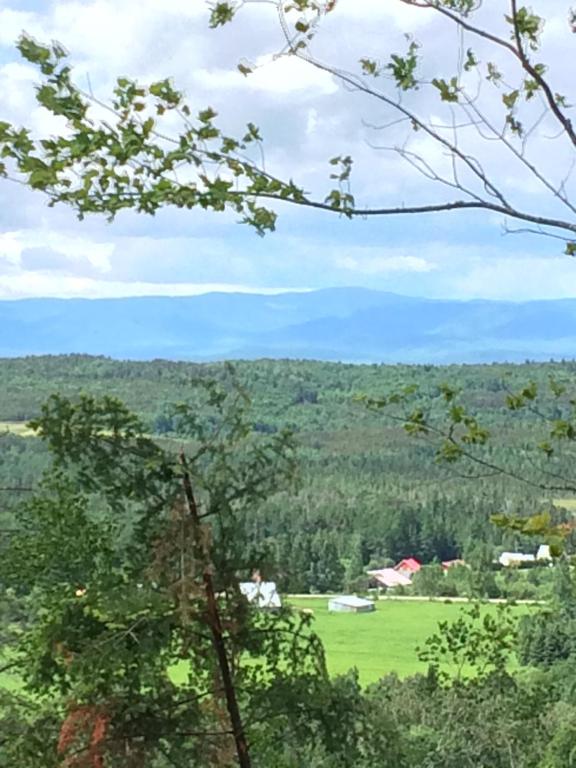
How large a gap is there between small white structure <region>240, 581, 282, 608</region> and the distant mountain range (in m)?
64.3

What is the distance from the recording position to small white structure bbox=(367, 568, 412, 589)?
58.7 ft

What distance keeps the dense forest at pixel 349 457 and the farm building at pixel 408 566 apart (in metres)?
0.28

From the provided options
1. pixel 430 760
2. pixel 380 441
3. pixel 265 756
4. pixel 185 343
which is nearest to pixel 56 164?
pixel 265 756

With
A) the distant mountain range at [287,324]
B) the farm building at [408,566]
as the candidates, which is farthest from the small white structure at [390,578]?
the distant mountain range at [287,324]

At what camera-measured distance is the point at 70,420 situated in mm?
2439

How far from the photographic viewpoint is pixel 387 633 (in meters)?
15.6

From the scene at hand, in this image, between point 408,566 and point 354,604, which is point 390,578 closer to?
point 408,566

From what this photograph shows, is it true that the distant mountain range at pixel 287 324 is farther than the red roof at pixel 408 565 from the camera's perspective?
Yes

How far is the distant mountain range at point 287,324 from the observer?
247 feet

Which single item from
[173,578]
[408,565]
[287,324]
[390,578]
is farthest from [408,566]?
[287,324]

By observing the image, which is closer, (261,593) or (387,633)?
(261,593)

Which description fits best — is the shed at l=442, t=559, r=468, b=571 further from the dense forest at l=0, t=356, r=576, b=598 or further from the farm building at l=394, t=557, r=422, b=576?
the farm building at l=394, t=557, r=422, b=576

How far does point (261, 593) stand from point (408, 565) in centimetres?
1723

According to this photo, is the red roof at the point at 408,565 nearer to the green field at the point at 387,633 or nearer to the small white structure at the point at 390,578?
the small white structure at the point at 390,578
